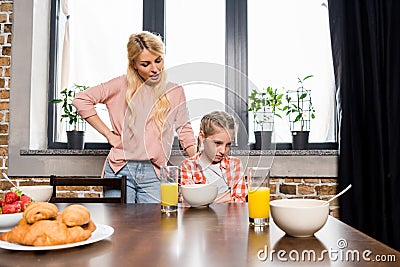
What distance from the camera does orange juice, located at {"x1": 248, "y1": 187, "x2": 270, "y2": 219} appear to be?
1.26m

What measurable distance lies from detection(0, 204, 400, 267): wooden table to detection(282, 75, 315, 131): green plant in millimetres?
1639

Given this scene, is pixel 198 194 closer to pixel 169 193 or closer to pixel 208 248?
pixel 169 193

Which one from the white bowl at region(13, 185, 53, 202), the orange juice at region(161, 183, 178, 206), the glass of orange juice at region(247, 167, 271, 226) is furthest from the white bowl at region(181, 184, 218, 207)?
the white bowl at region(13, 185, 53, 202)

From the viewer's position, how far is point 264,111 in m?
3.03

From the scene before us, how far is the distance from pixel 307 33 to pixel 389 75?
0.63 metres

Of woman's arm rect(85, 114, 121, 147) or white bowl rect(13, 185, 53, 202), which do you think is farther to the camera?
woman's arm rect(85, 114, 121, 147)

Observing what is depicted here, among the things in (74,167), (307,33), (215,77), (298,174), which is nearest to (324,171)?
(298,174)

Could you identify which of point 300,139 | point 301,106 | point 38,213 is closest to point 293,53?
point 301,106

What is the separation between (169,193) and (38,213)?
56 centimetres

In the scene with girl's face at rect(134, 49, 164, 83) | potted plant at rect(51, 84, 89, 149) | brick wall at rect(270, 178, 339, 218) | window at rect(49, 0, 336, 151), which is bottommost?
brick wall at rect(270, 178, 339, 218)

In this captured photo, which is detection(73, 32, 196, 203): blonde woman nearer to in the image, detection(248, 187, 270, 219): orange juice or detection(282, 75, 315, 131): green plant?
detection(282, 75, 315, 131): green plant

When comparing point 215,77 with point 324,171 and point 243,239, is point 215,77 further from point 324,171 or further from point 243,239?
point 324,171

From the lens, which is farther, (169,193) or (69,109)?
(69,109)

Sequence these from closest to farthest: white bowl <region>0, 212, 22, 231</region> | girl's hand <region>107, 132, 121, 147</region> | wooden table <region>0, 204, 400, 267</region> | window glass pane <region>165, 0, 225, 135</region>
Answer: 1. wooden table <region>0, 204, 400, 267</region>
2. white bowl <region>0, 212, 22, 231</region>
3. girl's hand <region>107, 132, 121, 147</region>
4. window glass pane <region>165, 0, 225, 135</region>
